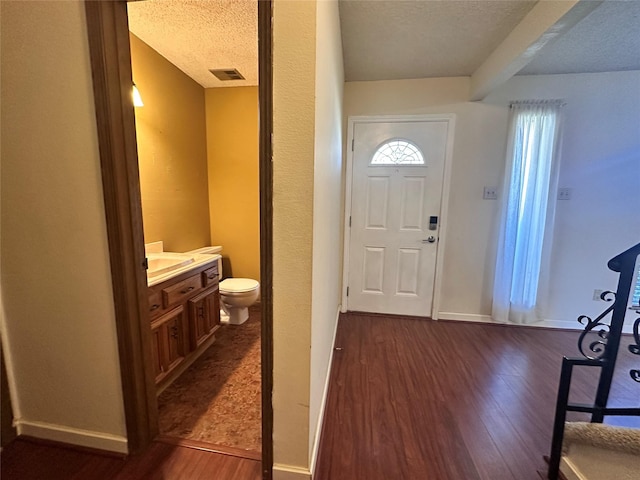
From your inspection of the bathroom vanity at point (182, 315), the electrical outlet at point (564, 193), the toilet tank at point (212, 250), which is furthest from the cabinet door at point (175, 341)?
the electrical outlet at point (564, 193)

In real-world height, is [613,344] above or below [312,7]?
below

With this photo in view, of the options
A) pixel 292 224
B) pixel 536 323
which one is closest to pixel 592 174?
pixel 536 323

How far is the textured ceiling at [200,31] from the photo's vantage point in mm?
1758

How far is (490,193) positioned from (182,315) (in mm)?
2993

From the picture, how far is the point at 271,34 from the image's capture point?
35.1 inches

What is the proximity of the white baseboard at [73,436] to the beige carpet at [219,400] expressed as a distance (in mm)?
207

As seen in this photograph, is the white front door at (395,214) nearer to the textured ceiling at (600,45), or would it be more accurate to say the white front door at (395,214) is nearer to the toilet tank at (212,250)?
the textured ceiling at (600,45)

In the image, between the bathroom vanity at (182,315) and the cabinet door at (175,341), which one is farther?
the cabinet door at (175,341)

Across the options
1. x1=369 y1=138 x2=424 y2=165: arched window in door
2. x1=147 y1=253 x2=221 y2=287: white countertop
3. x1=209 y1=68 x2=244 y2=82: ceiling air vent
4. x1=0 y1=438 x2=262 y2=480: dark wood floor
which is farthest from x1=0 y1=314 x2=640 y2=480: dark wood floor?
x1=209 y1=68 x2=244 y2=82: ceiling air vent

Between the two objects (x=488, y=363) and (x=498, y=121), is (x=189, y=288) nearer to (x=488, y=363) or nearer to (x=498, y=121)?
(x=488, y=363)

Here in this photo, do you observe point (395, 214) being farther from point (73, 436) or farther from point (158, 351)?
point (73, 436)

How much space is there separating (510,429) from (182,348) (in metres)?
2.07

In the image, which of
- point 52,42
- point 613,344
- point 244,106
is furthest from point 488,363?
point 244,106

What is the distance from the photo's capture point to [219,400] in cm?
167
